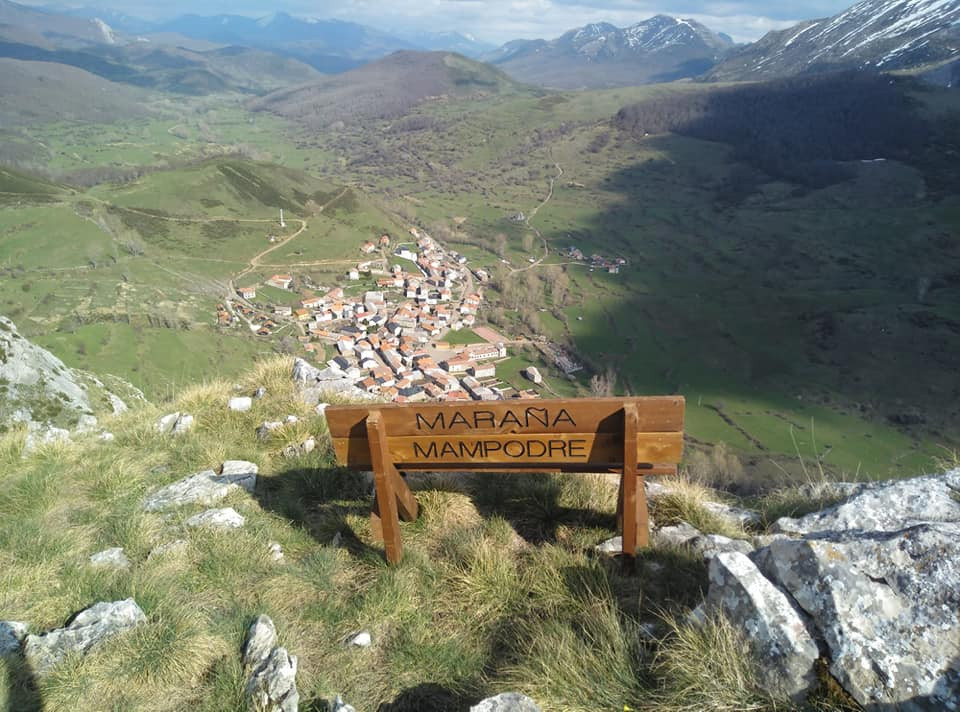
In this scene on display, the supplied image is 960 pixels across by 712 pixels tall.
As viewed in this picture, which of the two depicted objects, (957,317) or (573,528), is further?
(957,317)

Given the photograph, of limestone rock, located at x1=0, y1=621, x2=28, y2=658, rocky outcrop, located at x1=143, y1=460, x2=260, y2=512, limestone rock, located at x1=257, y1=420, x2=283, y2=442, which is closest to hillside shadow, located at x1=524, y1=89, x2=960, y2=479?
limestone rock, located at x1=257, y1=420, x2=283, y2=442

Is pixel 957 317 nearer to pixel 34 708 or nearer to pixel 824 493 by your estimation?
pixel 824 493

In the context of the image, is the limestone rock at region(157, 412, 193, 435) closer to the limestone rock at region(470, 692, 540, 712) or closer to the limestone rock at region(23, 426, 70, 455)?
the limestone rock at region(23, 426, 70, 455)

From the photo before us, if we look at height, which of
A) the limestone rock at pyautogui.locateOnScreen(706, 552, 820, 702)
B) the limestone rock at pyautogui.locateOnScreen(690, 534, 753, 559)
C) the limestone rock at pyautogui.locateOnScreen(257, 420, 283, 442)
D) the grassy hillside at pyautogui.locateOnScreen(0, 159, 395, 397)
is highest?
the limestone rock at pyautogui.locateOnScreen(706, 552, 820, 702)

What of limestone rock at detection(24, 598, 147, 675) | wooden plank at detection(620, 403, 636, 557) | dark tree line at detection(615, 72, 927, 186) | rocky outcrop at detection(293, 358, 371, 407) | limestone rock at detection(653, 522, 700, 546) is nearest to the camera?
limestone rock at detection(24, 598, 147, 675)

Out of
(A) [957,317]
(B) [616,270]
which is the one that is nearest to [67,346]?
(B) [616,270]

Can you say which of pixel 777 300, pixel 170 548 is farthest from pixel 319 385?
pixel 777 300

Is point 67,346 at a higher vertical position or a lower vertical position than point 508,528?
lower
